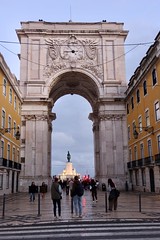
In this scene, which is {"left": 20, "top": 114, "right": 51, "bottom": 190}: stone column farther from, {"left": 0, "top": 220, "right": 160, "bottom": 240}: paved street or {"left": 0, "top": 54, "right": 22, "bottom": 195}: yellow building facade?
{"left": 0, "top": 220, "right": 160, "bottom": 240}: paved street

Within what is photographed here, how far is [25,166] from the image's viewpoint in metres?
38.6

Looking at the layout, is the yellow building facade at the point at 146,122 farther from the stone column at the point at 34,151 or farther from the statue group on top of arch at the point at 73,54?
the stone column at the point at 34,151

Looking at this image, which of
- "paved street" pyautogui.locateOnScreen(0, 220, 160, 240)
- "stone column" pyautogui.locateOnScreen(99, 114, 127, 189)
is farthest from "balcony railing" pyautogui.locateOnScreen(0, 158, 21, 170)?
"paved street" pyautogui.locateOnScreen(0, 220, 160, 240)

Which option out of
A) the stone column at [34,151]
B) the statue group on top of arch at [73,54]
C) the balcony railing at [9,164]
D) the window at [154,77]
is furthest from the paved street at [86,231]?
the statue group on top of arch at [73,54]

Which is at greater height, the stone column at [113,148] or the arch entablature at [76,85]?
the arch entablature at [76,85]

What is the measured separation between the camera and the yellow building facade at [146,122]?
26.7 metres

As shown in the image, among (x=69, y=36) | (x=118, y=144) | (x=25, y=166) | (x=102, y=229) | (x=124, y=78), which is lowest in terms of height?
(x=102, y=229)

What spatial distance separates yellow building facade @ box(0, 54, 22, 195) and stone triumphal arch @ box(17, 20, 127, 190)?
269 centimetres

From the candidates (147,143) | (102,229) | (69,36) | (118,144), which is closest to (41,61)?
(69,36)

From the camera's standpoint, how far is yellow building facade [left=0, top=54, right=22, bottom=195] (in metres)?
27.9

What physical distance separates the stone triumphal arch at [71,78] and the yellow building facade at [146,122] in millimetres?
2857

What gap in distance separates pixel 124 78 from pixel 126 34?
24.0 feet

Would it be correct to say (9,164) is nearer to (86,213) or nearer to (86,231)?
(86,213)

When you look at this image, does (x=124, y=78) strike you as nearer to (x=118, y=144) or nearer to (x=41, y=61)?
(x=118, y=144)
